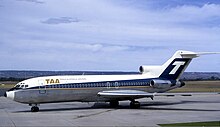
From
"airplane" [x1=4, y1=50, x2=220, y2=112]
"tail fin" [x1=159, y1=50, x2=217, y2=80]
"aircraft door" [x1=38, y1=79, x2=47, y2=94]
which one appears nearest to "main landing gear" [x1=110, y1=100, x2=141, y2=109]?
"airplane" [x1=4, y1=50, x2=220, y2=112]

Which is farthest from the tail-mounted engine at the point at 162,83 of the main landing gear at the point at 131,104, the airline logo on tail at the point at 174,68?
the main landing gear at the point at 131,104

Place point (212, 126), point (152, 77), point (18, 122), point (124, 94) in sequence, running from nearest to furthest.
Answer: point (212, 126), point (18, 122), point (124, 94), point (152, 77)

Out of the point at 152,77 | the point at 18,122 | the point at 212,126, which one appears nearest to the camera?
the point at 212,126

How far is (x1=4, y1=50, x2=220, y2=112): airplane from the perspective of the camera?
30172mm

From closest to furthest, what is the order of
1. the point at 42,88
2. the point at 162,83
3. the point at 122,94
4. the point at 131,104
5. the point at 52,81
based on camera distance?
the point at 42,88, the point at 52,81, the point at 122,94, the point at 131,104, the point at 162,83

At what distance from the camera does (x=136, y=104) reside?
34062 mm

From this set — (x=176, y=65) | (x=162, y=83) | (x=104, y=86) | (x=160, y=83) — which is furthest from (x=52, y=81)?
(x=176, y=65)

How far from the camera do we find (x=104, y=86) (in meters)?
33.8

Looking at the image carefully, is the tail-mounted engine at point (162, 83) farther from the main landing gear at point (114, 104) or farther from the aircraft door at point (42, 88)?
the aircraft door at point (42, 88)

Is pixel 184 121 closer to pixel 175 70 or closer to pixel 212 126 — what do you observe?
pixel 212 126

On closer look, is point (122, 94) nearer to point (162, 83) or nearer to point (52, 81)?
point (162, 83)

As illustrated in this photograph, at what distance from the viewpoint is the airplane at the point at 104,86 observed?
30.2m

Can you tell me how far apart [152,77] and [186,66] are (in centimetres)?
381

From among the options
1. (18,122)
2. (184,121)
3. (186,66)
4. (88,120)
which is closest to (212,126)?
(184,121)
